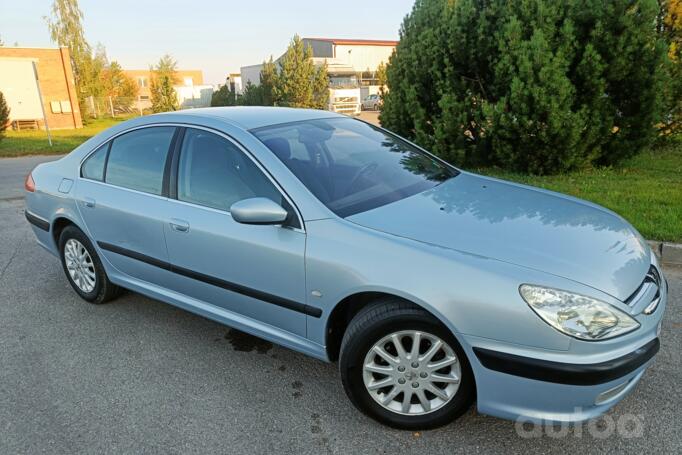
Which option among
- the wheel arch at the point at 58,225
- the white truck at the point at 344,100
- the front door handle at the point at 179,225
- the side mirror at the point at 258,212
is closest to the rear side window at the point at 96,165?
the wheel arch at the point at 58,225

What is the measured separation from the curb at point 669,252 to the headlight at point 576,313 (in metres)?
2.84

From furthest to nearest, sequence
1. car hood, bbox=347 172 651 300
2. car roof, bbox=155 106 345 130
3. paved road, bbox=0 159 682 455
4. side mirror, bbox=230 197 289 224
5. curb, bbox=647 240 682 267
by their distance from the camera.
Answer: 1. curb, bbox=647 240 682 267
2. car roof, bbox=155 106 345 130
3. side mirror, bbox=230 197 289 224
4. paved road, bbox=0 159 682 455
5. car hood, bbox=347 172 651 300

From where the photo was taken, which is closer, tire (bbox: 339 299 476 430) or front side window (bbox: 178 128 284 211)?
tire (bbox: 339 299 476 430)

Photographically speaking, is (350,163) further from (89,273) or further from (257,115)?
(89,273)

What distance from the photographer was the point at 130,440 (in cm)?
242

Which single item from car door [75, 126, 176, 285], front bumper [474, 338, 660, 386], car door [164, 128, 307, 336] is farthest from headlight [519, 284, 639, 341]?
car door [75, 126, 176, 285]

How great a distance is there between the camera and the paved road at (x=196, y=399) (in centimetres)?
235

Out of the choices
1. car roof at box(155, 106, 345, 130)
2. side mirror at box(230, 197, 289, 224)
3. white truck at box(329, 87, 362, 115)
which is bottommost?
white truck at box(329, 87, 362, 115)

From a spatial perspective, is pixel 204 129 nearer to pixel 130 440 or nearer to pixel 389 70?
pixel 130 440

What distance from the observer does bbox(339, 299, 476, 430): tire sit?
88.0 inches

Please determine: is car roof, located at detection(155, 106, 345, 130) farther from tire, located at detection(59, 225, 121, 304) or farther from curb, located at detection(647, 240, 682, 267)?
curb, located at detection(647, 240, 682, 267)

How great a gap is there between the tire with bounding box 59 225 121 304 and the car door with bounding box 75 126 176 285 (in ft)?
0.62

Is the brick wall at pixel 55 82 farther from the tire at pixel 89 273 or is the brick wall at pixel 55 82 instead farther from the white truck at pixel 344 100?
the tire at pixel 89 273

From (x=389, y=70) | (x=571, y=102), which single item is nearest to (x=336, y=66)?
(x=389, y=70)
